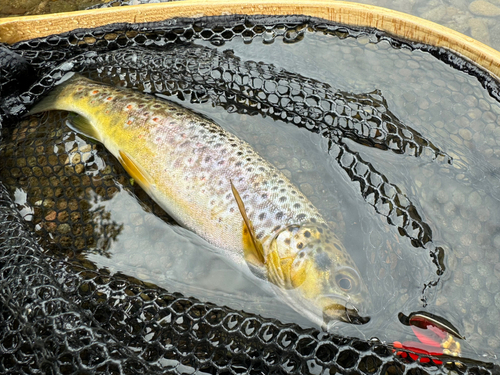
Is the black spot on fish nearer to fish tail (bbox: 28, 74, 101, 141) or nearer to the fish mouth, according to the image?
the fish mouth

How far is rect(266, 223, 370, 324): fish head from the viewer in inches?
86.1

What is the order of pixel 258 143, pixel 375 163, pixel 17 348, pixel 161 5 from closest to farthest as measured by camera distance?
pixel 17 348 → pixel 375 163 → pixel 258 143 → pixel 161 5

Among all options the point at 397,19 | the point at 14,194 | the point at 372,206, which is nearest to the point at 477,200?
the point at 372,206

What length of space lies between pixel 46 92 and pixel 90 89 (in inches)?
16.5

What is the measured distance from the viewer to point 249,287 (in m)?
2.52

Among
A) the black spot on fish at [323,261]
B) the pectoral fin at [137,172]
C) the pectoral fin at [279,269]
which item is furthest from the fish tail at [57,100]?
the black spot on fish at [323,261]

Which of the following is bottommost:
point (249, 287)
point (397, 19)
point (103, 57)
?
point (249, 287)

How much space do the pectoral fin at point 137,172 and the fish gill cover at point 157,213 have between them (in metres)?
0.18

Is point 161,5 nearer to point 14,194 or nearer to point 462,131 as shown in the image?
point 14,194

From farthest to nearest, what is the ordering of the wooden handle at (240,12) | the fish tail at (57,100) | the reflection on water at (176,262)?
the fish tail at (57,100) < the wooden handle at (240,12) < the reflection on water at (176,262)

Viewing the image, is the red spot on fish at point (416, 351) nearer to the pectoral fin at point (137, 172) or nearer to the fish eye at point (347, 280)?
the fish eye at point (347, 280)

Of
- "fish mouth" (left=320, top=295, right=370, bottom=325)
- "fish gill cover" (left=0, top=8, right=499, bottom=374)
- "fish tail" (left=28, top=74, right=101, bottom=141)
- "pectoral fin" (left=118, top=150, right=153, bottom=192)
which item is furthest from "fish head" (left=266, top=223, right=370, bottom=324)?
"fish tail" (left=28, top=74, right=101, bottom=141)

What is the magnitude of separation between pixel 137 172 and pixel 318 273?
1.40 m

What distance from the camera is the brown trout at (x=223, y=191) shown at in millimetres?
2252
